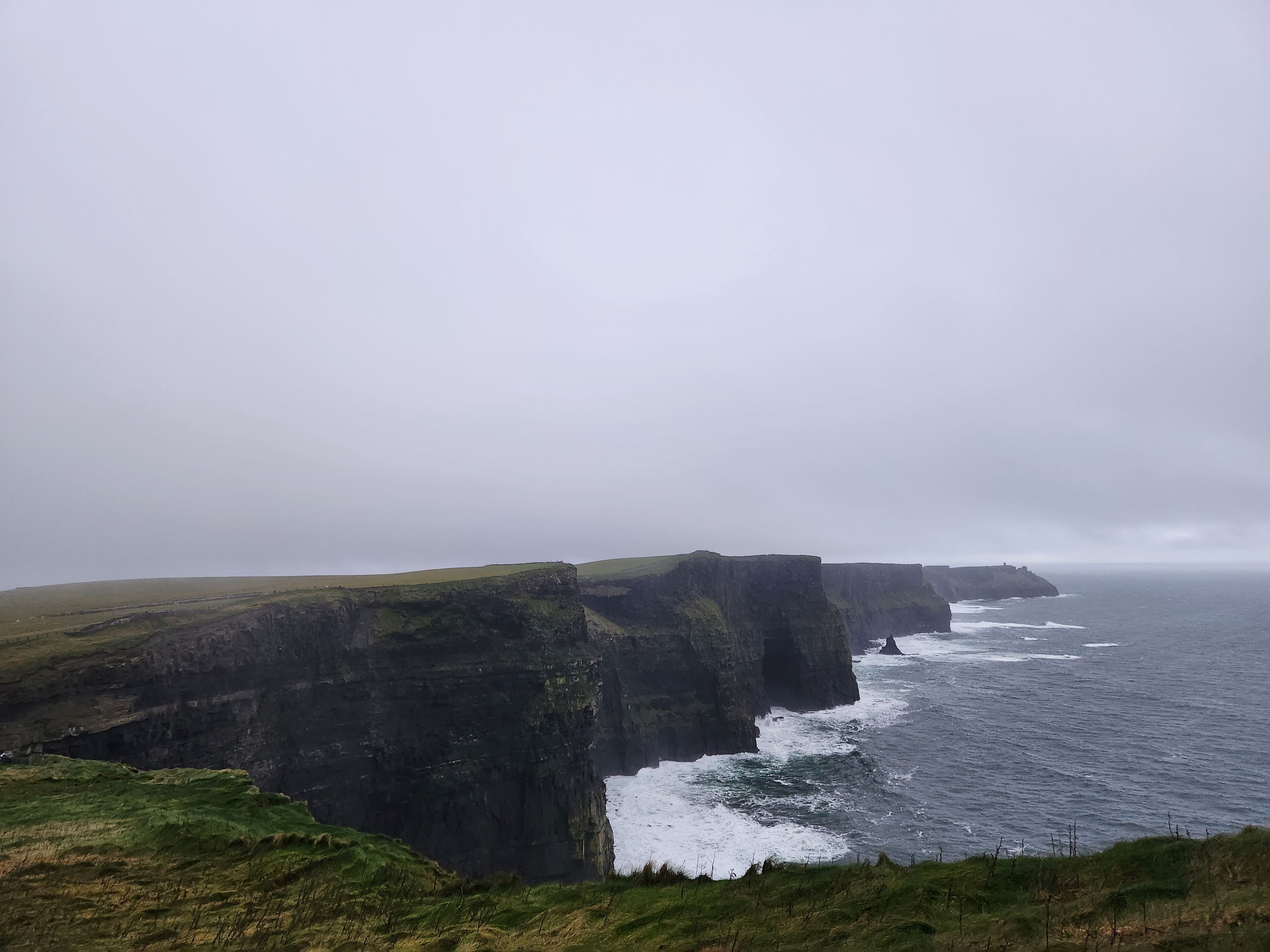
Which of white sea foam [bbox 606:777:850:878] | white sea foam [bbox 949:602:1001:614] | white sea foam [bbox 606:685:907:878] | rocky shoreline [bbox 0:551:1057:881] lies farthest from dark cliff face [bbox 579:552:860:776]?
white sea foam [bbox 949:602:1001:614]

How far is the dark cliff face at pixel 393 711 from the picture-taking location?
24.3 meters

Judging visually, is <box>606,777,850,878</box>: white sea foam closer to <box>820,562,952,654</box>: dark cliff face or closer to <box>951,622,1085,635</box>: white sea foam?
<box>820,562,952,654</box>: dark cliff face

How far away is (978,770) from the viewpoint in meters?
43.5

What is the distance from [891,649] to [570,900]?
97886 mm

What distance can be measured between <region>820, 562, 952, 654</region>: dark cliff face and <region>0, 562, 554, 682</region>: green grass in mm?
78573

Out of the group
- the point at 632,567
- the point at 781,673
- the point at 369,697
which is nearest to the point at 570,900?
the point at 369,697

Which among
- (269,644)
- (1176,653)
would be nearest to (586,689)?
(269,644)

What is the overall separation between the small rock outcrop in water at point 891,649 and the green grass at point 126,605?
72.6m

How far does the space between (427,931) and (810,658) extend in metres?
63.0

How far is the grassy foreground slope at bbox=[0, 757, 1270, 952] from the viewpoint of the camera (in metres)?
8.23

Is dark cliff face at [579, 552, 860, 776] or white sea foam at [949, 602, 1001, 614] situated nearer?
dark cliff face at [579, 552, 860, 776]

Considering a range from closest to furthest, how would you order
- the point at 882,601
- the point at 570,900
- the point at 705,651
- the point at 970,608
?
the point at 570,900 → the point at 705,651 → the point at 882,601 → the point at 970,608

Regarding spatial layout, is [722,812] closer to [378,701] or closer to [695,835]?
[695,835]

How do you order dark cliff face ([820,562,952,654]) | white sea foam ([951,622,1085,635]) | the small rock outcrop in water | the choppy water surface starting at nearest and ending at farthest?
the choppy water surface < the small rock outcrop in water < dark cliff face ([820,562,952,654]) < white sea foam ([951,622,1085,635])
